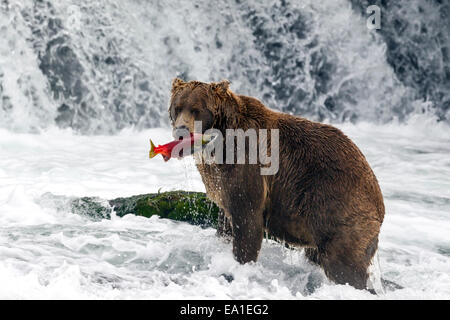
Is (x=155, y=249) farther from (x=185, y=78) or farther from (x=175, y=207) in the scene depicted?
(x=185, y=78)

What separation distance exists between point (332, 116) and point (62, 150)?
7853mm

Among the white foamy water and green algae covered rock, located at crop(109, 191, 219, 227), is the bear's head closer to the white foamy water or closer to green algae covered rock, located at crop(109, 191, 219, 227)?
the white foamy water

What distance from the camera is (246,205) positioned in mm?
5352

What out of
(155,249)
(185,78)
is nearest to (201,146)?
(155,249)

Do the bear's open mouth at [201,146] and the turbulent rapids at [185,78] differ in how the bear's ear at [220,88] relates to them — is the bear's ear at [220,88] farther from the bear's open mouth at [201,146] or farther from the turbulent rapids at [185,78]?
the turbulent rapids at [185,78]

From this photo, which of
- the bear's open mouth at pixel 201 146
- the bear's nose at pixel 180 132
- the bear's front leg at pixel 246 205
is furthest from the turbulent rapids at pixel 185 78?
the bear's nose at pixel 180 132

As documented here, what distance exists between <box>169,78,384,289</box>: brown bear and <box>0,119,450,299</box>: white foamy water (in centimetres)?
32

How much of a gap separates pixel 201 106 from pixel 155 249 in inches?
78.4

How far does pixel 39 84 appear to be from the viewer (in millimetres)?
16219

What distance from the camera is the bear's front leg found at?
5340 millimetres

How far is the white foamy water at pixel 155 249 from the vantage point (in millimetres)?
5262

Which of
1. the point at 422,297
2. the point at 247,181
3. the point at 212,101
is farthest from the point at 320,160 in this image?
the point at 422,297

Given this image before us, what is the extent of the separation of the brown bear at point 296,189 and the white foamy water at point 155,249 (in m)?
0.32

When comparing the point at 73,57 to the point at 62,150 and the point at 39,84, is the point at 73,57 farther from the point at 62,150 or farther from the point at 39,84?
the point at 62,150
